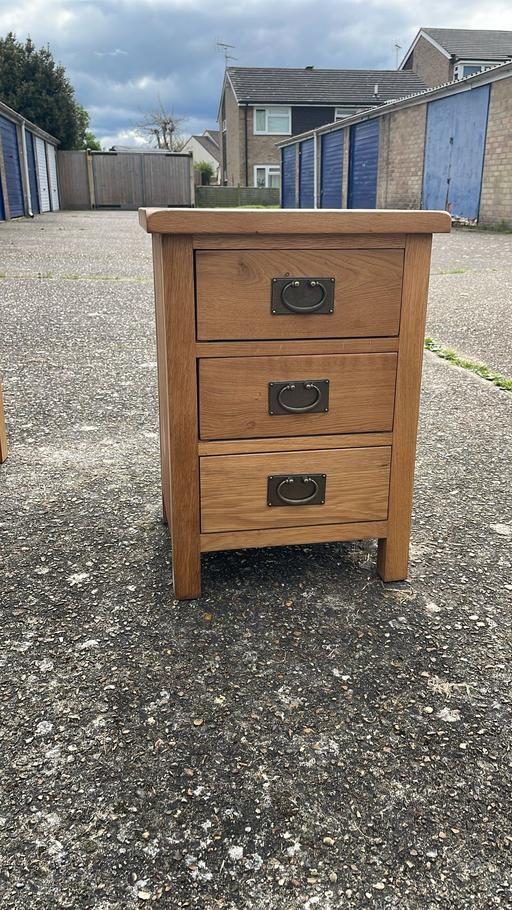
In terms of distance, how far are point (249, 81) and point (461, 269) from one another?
106 ft

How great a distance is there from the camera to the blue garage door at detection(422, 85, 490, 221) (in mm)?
16578

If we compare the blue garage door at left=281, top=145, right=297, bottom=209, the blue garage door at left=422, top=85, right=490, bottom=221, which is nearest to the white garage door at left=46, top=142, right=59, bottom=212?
the blue garage door at left=281, top=145, right=297, bottom=209

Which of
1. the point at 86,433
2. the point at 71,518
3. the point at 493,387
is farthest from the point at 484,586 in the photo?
the point at 493,387

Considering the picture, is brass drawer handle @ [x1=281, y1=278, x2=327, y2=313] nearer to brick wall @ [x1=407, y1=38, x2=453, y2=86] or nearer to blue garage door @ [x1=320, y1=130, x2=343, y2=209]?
blue garage door @ [x1=320, y1=130, x2=343, y2=209]

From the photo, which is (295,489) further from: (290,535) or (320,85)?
(320,85)

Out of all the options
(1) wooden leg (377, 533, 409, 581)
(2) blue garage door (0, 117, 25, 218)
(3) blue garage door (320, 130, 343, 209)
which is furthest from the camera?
(3) blue garage door (320, 130, 343, 209)

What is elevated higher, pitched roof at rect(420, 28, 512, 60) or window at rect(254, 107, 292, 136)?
pitched roof at rect(420, 28, 512, 60)

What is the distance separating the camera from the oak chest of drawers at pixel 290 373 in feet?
5.79

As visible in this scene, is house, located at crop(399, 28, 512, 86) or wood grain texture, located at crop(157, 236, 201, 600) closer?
wood grain texture, located at crop(157, 236, 201, 600)

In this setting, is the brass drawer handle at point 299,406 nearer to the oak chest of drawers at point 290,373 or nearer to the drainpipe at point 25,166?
the oak chest of drawers at point 290,373

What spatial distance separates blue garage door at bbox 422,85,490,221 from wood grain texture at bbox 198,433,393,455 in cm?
1662

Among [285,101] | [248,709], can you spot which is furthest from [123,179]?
[248,709]

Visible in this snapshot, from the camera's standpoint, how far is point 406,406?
1.99 m

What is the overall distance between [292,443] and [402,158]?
803 inches
